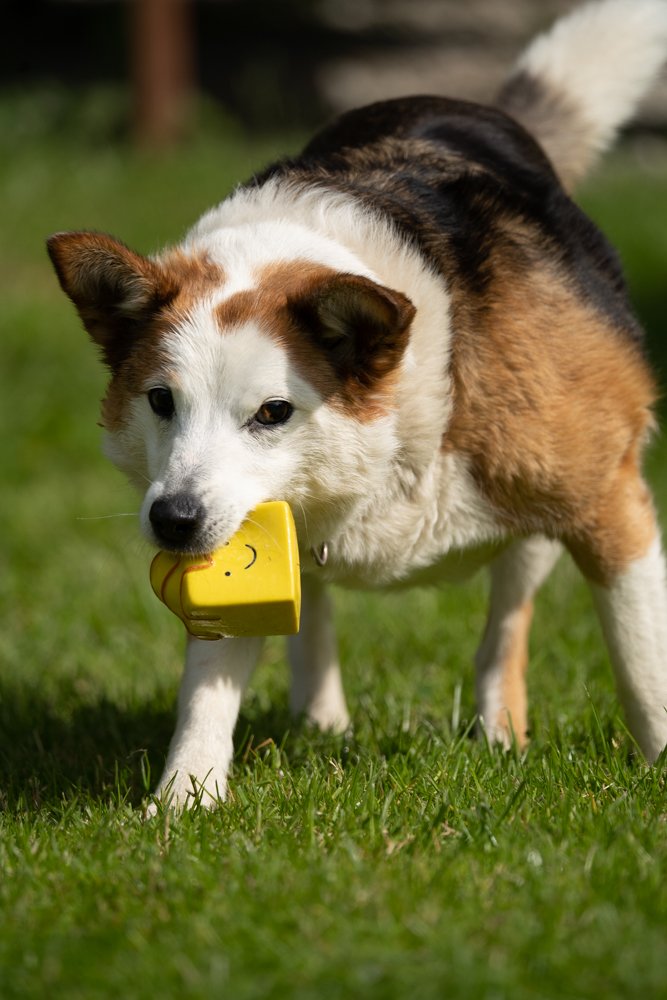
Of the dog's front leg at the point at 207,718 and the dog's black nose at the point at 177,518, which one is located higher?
the dog's black nose at the point at 177,518

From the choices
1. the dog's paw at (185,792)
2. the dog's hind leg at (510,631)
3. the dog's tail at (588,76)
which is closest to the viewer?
the dog's paw at (185,792)

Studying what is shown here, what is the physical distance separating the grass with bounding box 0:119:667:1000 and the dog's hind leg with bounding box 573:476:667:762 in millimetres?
119

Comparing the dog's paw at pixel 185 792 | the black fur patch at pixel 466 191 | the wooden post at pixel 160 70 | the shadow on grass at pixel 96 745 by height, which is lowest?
the shadow on grass at pixel 96 745

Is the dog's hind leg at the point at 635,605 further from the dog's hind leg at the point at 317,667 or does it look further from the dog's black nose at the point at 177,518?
the dog's black nose at the point at 177,518

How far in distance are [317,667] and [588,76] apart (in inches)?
97.1

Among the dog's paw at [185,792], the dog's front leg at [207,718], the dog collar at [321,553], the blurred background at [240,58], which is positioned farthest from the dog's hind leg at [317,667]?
the blurred background at [240,58]

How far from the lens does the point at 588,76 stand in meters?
5.19

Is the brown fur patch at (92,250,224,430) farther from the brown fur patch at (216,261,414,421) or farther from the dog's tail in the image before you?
the dog's tail

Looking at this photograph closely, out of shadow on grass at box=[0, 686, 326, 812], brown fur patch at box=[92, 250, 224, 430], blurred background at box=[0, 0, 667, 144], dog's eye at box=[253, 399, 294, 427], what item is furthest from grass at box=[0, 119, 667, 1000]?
blurred background at box=[0, 0, 667, 144]

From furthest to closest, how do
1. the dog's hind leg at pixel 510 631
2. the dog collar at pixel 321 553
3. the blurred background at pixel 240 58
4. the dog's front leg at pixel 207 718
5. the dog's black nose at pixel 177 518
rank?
the blurred background at pixel 240 58, the dog's hind leg at pixel 510 631, the dog collar at pixel 321 553, the dog's front leg at pixel 207 718, the dog's black nose at pixel 177 518

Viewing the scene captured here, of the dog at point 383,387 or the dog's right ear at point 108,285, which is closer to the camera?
the dog at point 383,387

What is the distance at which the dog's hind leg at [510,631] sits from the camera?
447cm

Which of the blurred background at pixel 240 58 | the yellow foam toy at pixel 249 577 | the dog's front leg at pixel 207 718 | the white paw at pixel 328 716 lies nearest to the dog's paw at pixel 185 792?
the dog's front leg at pixel 207 718

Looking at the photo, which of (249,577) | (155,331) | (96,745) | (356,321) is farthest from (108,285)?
(96,745)
